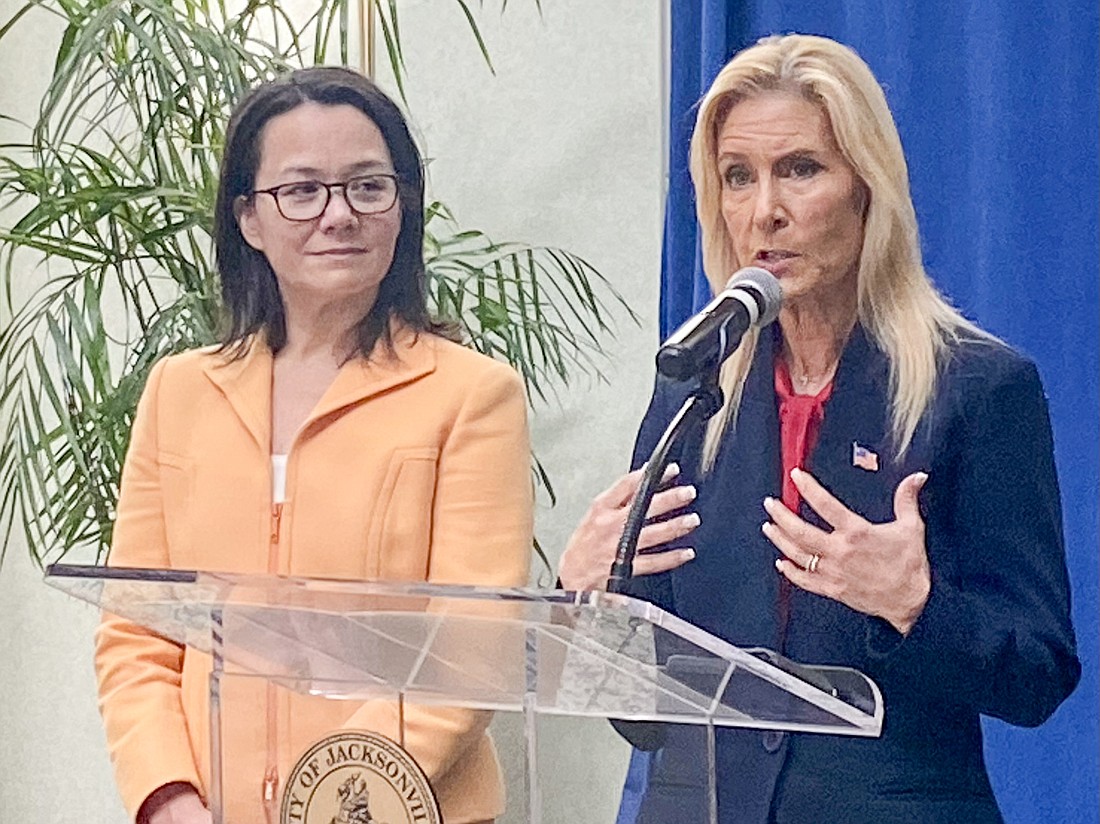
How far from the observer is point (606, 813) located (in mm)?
1676

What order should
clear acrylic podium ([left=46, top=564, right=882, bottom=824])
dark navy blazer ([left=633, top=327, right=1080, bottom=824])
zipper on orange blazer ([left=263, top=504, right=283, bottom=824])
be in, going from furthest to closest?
dark navy blazer ([left=633, top=327, right=1080, bottom=824])
zipper on orange blazer ([left=263, top=504, right=283, bottom=824])
clear acrylic podium ([left=46, top=564, right=882, bottom=824])

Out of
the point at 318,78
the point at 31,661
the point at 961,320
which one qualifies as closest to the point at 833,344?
the point at 961,320

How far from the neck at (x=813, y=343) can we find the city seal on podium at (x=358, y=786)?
0.85m

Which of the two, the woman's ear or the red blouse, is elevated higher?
the woman's ear

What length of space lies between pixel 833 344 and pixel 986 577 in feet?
1.12

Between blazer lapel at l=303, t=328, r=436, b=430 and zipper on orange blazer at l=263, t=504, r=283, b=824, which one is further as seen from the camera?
blazer lapel at l=303, t=328, r=436, b=430

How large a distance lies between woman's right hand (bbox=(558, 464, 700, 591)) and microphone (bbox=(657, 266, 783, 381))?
1.14ft

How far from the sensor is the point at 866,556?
2.06 meters

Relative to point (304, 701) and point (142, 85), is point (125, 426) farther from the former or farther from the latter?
point (304, 701)

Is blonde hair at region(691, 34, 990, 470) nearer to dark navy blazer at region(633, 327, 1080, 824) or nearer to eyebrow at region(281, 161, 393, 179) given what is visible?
dark navy blazer at region(633, 327, 1080, 824)

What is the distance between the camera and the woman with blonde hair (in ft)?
6.64

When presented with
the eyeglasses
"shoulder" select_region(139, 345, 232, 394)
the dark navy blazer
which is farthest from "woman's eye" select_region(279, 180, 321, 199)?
the dark navy blazer

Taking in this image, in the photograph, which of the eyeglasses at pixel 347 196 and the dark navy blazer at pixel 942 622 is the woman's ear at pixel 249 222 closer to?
the eyeglasses at pixel 347 196

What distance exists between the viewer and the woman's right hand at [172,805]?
7.02ft
